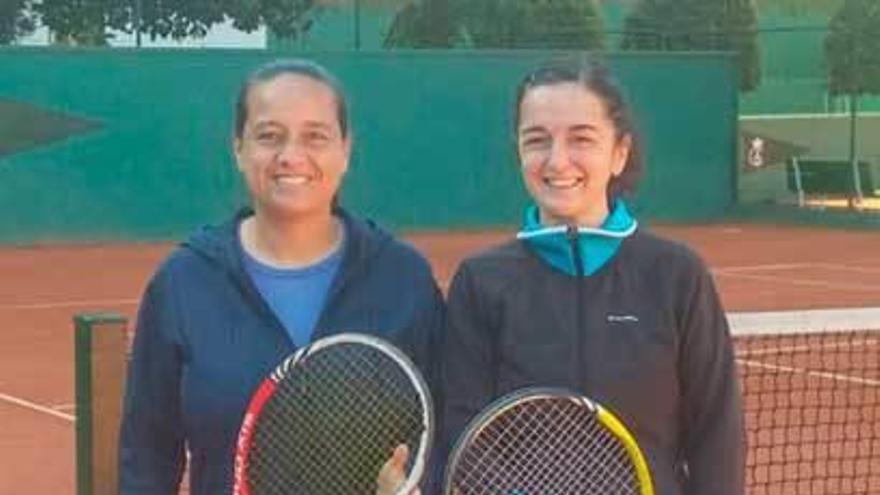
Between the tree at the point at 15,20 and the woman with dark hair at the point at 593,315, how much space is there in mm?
23231

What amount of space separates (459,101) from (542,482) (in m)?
19.2

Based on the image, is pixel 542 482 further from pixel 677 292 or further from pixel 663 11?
pixel 663 11

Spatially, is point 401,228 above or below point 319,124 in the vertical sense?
below

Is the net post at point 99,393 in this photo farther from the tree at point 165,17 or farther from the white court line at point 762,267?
the tree at point 165,17

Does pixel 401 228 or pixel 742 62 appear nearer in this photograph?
pixel 401 228

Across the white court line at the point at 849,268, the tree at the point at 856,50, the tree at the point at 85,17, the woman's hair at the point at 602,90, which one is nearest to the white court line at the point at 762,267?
the white court line at the point at 849,268

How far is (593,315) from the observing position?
91.8 inches

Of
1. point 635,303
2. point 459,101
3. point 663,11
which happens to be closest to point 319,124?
point 635,303

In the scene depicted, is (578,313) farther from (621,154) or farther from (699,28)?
(699,28)

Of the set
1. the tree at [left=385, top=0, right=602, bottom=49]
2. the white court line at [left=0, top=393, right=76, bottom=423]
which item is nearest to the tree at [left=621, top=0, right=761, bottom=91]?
the tree at [left=385, top=0, right=602, bottom=49]

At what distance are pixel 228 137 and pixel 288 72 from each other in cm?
1721

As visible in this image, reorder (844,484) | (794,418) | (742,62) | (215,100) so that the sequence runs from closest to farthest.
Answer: (844,484) → (794,418) → (215,100) → (742,62)

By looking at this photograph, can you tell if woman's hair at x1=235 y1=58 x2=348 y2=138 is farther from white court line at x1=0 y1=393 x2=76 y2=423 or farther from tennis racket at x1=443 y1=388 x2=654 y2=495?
white court line at x1=0 y1=393 x2=76 y2=423

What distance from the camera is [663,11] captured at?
27.9 meters
